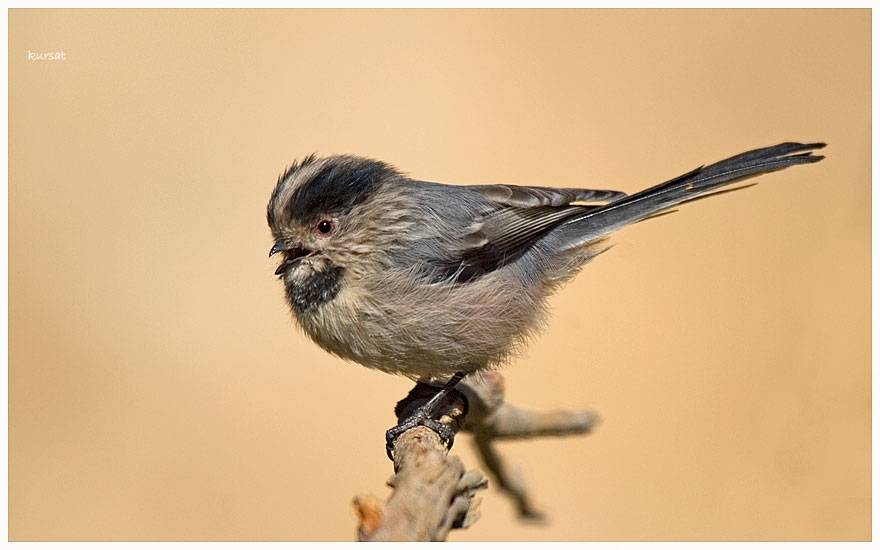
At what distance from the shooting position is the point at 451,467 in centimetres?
241

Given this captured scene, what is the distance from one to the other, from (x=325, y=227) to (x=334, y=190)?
0.48ft

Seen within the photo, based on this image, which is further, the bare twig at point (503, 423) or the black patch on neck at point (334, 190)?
the bare twig at point (503, 423)

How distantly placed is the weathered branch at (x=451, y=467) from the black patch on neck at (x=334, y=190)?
2.94 feet

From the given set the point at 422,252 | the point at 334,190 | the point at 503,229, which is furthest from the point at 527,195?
the point at 334,190

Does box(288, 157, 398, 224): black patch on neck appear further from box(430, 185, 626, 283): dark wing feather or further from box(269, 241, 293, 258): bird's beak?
box(430, 185, 626, 283): dark wing feather

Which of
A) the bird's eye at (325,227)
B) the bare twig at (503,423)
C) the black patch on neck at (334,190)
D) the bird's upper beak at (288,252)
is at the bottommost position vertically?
the bare twig at (503,423)

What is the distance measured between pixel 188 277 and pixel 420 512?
11.1 feet

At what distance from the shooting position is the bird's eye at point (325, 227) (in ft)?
10.7

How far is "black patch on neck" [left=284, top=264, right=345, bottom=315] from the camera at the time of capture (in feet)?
10.8

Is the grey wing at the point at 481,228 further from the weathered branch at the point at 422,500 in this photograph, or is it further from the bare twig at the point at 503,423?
the weathered branch at the point at 422,500

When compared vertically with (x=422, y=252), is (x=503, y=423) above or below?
below

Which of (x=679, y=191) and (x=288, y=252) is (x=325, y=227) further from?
(x=679, y=191)

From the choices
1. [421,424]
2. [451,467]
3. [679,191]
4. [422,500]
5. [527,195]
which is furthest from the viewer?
[527,195]

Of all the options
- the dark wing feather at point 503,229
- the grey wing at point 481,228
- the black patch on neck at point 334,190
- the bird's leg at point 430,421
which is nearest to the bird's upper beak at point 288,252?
the black patch on neck at point 334,190
